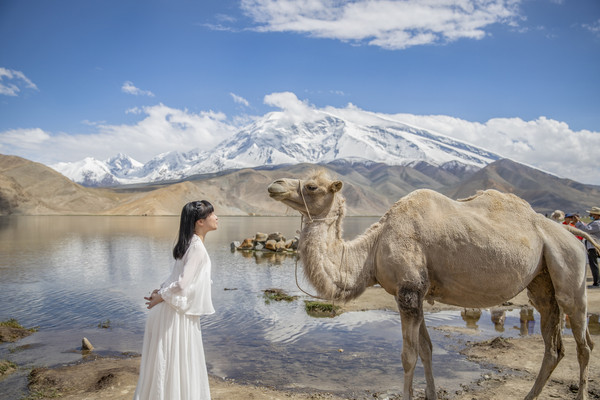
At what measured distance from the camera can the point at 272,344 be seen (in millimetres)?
10742

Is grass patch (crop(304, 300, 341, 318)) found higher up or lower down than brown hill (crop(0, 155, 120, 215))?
lower down

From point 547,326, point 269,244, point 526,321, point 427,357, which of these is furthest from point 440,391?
point 269,244

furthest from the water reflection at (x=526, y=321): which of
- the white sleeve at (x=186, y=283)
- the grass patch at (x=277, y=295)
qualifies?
the white sleeve at (x=186, y=283)

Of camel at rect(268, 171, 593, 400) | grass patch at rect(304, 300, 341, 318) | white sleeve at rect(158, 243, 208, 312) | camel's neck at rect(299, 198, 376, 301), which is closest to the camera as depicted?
white sleeve at rect(158, 243, 208, 312)

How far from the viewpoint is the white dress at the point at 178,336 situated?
4.79m

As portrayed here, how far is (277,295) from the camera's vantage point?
16.8m

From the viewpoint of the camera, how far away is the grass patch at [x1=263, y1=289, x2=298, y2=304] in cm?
1631

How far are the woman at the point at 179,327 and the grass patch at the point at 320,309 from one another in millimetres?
8857

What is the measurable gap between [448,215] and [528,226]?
3.84 ft

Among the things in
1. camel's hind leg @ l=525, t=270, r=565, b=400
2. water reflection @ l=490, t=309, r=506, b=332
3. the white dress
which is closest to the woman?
the white dress

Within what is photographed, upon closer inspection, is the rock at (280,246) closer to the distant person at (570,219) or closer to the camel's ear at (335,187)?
the distant person at (570,219)

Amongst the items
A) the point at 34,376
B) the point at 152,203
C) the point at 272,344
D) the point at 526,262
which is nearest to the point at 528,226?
the point at 526,262

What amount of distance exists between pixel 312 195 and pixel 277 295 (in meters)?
10.9

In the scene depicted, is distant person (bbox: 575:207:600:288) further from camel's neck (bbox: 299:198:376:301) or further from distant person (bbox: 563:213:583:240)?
camel's neck (bbox: 299:198:376:301)
